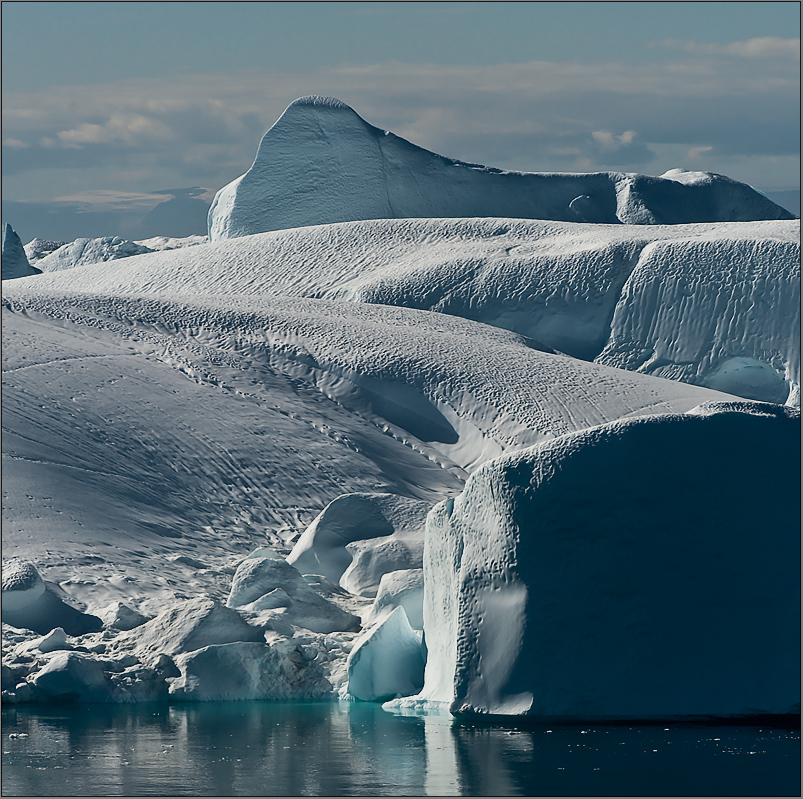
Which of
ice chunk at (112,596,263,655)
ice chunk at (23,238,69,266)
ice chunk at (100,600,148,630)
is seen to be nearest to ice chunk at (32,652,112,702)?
ice chunk at (112,596,263,655)

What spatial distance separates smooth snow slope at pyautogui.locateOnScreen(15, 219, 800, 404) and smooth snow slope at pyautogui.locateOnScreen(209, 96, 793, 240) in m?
5.17

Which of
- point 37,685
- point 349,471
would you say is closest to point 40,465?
point 349,471

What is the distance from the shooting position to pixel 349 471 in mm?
16469

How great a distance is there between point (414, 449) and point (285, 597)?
7469 millimetres

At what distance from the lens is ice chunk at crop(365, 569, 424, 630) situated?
1010 cm

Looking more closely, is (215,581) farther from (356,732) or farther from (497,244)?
(497,244)

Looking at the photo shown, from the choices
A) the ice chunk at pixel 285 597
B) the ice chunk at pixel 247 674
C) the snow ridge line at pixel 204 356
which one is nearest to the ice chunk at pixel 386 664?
the ice chunk at pixel 247 674

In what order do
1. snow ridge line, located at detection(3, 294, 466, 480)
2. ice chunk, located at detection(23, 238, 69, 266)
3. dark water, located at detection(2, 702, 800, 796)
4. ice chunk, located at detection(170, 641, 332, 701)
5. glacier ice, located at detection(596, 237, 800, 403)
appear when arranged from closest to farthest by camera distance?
dark water, located at detection(2, 702, 800, 796) → ice chunk, located at detection(170, 641, 332, 701) → snow ridge line, located at detection(3, 294, 466, 480) → glacier ice, located at detection(596, 237, 800, 403) → ice chunk, located at detection(23, 238, 69, 266)

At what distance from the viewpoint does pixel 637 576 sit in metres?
7.90

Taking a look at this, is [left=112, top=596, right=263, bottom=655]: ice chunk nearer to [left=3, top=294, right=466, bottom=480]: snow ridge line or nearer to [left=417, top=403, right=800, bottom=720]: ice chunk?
[left=417, top=403, right=800, bottom=720]: ice chunk

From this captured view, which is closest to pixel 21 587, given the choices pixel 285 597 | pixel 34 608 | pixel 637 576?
pixel 34 608

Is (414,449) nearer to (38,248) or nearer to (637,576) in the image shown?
(637,576)

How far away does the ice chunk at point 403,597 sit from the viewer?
10102 millimetres

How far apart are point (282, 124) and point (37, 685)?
81.9 feet
